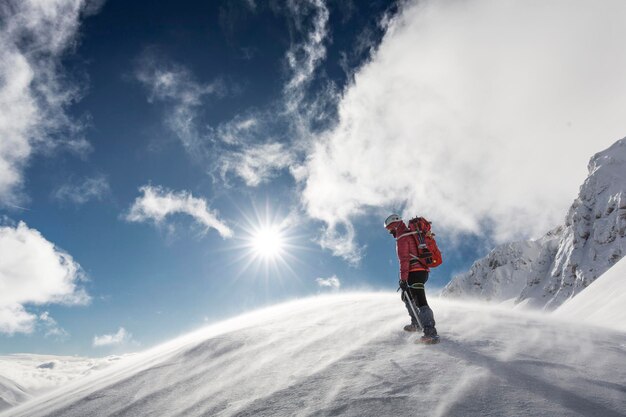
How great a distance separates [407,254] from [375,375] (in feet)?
8.89

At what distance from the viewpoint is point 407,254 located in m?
6.36

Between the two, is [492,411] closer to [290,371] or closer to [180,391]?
[290,371]

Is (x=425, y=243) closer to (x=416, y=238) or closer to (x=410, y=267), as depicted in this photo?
(x=416, y=238)

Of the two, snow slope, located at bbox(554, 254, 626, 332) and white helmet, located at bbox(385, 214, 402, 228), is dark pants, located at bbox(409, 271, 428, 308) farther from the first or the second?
snow slope, located at bbox(554, 254, 626, 332)

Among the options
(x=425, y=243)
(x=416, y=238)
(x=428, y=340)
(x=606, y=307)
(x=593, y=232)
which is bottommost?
(x=428, y=340)

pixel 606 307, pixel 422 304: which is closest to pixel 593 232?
pixel 606 307

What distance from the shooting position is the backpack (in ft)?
20.9

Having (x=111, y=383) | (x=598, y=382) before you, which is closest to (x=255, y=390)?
(x=111, y=383)

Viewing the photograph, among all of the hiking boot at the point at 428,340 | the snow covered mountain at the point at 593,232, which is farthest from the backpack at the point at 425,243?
the snow covered mountain at the point at 593,232

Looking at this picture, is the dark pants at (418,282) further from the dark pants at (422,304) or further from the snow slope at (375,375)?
the snow slope at (375,375)

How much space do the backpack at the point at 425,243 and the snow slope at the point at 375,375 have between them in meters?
1.07

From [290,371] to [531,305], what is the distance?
18164cm

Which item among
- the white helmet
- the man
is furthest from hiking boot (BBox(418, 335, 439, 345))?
the white helmet

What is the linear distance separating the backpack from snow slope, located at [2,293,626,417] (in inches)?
42.0
